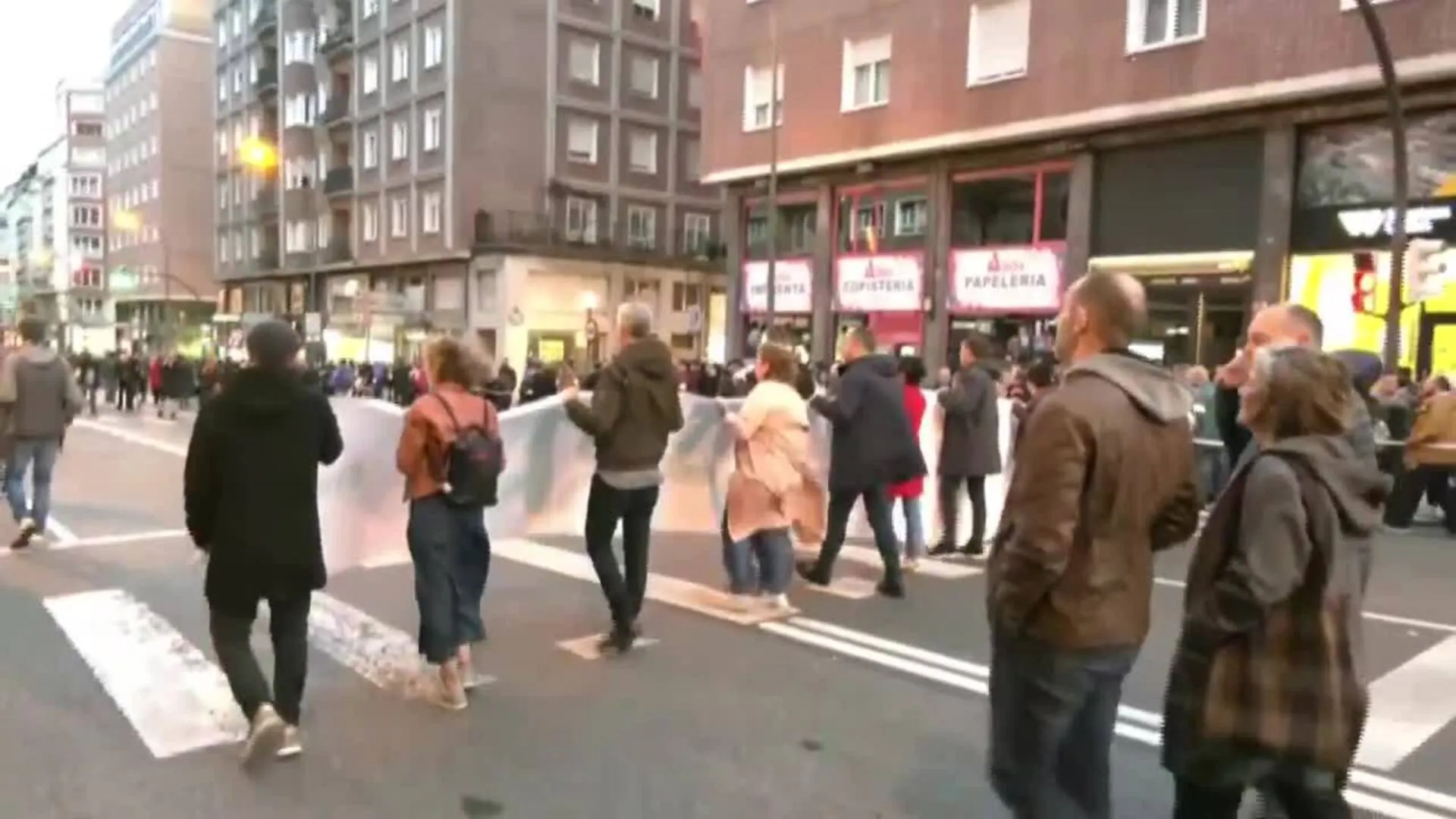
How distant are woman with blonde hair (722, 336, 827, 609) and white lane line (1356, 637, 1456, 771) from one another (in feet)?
10.7

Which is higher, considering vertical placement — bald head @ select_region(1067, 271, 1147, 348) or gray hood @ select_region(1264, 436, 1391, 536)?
bald head @ select_region(1067, 271, 1147, 348)

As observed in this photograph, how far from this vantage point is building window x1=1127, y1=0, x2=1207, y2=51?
19172 mm

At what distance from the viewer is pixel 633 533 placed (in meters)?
6.26

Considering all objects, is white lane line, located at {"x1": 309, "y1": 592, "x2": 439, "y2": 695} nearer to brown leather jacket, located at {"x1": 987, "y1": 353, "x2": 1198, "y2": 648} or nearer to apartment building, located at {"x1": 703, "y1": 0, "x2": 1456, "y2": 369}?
brown leather jacket, located at {"x1": 987, "y1": 353, "x2": 1198, "y2": 648}

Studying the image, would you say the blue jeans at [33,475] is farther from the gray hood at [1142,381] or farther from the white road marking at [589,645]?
the gray hood at [1142,381]

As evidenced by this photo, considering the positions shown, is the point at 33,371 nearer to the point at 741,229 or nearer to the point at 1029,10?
the point at 1029,10

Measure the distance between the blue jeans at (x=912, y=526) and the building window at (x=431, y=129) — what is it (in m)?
36.2

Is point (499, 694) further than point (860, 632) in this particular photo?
No

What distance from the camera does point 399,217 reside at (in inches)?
1745

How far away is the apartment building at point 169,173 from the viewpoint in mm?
74500

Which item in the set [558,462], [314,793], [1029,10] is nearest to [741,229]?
[1029,10]

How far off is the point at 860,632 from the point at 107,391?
113 ft


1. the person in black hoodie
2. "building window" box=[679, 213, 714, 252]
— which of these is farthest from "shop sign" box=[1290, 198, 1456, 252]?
"building window" box=[679, 213, 714, 252]

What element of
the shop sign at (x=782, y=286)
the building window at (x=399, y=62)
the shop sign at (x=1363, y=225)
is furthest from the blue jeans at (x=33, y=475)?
the building window at (x=399, y=62)
